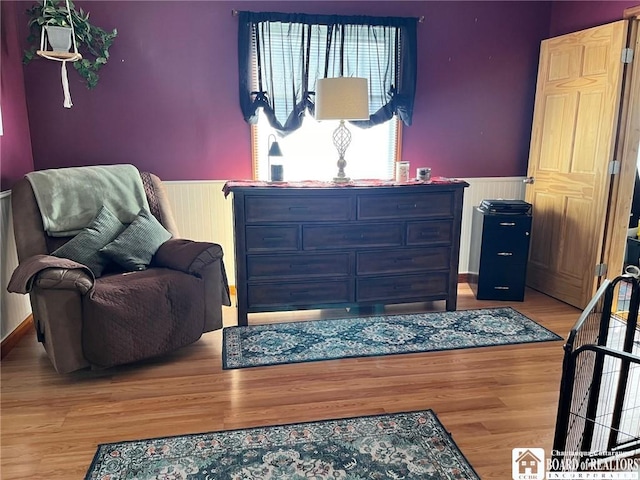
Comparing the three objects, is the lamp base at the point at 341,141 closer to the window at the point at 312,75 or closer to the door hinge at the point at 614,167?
the window at the point at 312,75

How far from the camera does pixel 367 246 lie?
341cm

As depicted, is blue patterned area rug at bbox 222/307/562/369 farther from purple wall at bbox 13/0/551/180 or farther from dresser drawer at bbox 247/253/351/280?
purple wall at bbox 13/0/551/180

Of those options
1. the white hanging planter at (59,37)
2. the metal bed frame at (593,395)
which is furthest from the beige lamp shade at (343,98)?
the metal bed frame at (593,395)

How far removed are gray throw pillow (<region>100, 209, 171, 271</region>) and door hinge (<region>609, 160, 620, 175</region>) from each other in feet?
9.83

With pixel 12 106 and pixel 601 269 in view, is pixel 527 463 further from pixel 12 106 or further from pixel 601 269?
pixel 12 106

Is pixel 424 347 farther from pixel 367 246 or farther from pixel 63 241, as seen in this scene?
pixel 63 241

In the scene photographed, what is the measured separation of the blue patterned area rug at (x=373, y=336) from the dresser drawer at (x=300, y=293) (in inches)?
5.8

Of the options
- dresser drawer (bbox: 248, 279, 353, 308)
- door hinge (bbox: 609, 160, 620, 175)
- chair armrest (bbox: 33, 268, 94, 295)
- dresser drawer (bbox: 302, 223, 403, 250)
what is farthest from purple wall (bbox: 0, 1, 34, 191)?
door hinge (bbox: 609, 160, 620, 175)

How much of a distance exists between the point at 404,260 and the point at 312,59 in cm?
162

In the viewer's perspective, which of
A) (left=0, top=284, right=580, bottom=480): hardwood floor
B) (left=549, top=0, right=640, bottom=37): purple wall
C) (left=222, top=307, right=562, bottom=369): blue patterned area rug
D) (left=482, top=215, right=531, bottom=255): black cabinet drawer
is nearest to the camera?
(left=0, top=284, right=580, bottom=480): hardwood floor

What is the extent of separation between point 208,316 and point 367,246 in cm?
115

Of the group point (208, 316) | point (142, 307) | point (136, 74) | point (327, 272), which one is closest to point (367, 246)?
point (327, 272)

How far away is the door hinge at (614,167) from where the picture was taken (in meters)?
3.39

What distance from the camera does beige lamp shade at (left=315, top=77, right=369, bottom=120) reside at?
321cm
